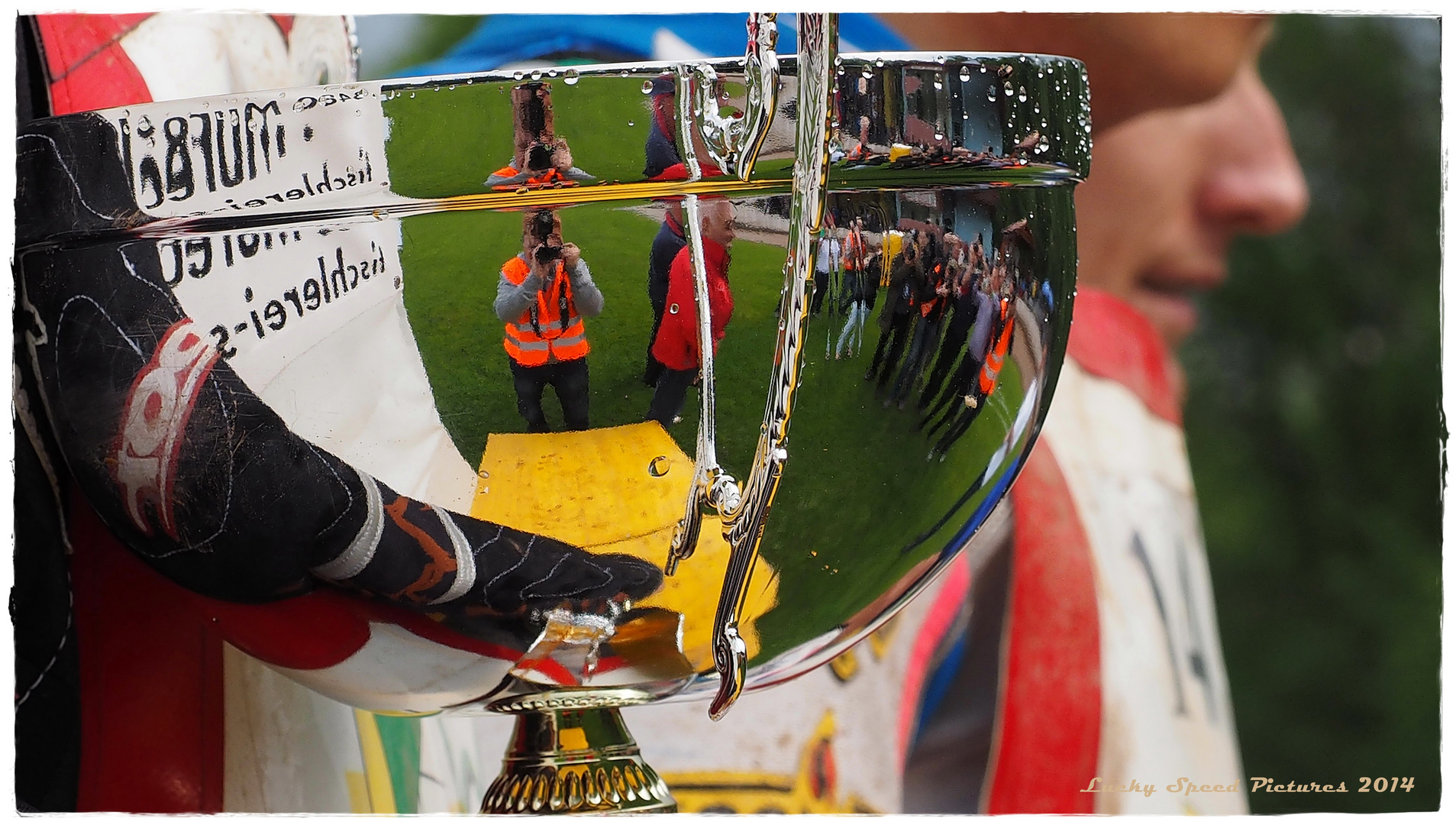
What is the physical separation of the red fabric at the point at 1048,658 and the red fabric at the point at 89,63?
0.29 m

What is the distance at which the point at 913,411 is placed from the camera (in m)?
0.20

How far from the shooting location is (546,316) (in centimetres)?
18

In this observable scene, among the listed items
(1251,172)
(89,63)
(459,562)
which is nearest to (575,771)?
(459,562)

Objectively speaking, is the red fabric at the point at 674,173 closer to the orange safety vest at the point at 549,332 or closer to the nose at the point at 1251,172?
the orange safety vest at the point at 549,332

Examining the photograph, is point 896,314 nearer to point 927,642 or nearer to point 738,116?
point 738,116

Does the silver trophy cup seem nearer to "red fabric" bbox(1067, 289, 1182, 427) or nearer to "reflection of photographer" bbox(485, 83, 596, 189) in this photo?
"reflection of photographer" bbox(485, 83, 596, 189)

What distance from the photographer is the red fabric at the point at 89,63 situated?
29cm

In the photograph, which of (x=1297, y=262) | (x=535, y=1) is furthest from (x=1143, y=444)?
(x=535, y=1)

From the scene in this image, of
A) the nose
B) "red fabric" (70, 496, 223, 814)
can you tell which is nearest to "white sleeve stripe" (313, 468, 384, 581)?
"red fabric" (70, 496, 223, 814)

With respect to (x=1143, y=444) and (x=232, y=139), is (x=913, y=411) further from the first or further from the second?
(x=1143, y=444)

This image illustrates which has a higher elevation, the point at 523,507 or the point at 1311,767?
the point at 523,507

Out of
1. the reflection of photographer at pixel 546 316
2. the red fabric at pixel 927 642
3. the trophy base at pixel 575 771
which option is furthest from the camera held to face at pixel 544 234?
the red fabric at pixel 927 642

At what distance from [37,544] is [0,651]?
0.09 ft

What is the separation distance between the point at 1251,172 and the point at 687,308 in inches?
12.8
